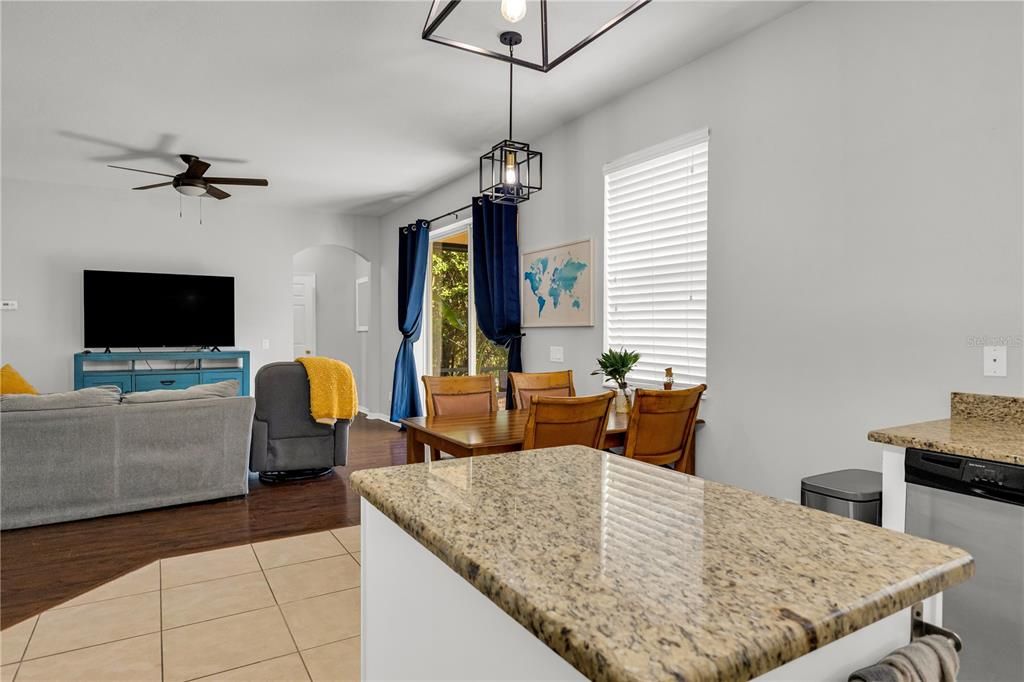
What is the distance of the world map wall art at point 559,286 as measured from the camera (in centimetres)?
411

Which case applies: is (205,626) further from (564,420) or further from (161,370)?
(161,370)

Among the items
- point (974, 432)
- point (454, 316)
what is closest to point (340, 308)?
point (454, 316)

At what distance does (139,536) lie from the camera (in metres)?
3.26

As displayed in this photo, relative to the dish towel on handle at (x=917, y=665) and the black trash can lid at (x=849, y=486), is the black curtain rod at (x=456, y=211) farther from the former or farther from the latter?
the dish towel on handle at (x=917, y=665)

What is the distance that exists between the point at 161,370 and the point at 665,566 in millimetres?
6963

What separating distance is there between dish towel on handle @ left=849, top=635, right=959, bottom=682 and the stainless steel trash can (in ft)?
4.87

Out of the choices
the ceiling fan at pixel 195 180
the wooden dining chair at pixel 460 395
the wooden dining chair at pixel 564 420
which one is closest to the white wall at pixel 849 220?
the wooden dining chair at pixel 564 420

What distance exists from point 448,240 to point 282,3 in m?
3.67

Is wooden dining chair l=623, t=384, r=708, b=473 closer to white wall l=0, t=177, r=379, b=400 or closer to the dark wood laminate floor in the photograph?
the dark wood laminate floor

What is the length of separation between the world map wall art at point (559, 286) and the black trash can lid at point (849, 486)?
209cm

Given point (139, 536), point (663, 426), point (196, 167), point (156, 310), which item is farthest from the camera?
point (156, 310)

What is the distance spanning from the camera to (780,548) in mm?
703

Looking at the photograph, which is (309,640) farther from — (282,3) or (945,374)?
(282,3)

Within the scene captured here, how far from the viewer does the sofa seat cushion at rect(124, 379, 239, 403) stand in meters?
3.72
